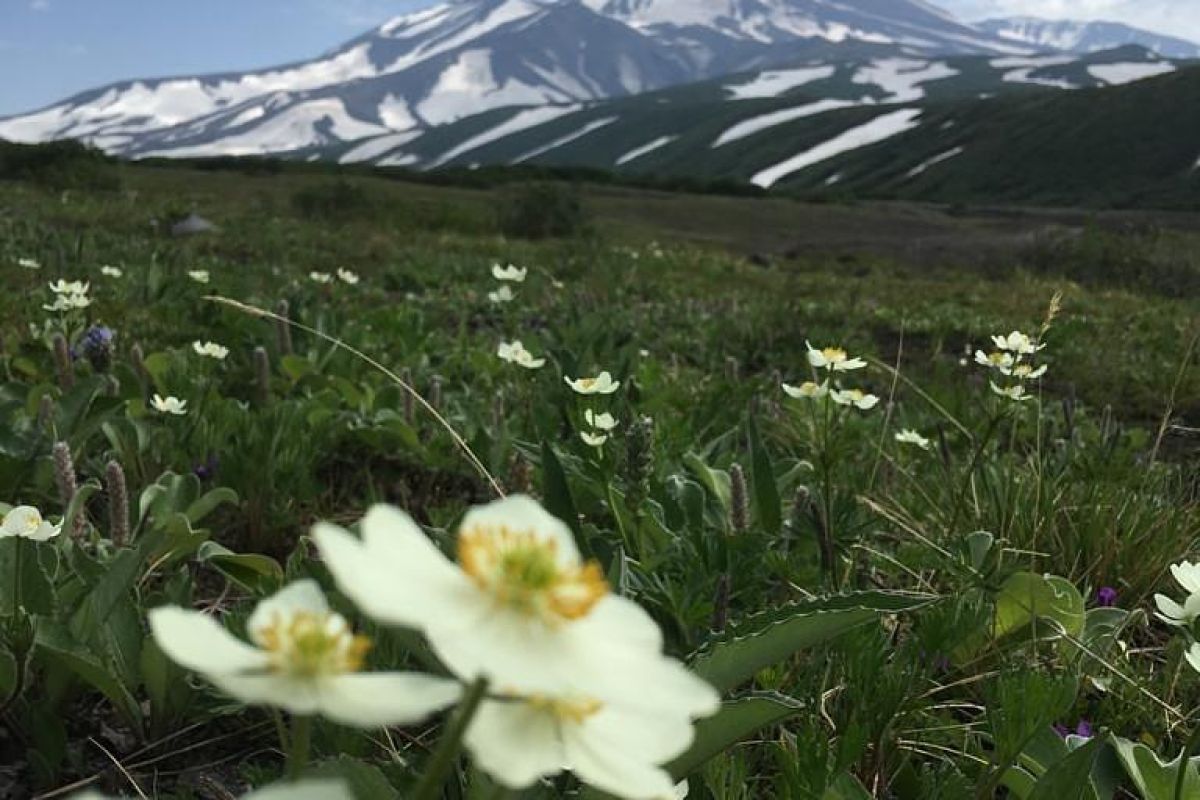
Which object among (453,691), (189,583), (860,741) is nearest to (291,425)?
(189,583)

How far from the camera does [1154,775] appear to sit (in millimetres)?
1546

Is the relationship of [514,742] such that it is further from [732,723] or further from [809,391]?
[809,391]

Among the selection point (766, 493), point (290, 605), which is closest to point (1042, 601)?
point (766, 493)

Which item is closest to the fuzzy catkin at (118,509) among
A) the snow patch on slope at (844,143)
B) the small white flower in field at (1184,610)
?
the small white flower in field at (1184,610)

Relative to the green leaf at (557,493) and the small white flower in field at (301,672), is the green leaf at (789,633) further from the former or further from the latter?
the small white flower in field at (301,672)

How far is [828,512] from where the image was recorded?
94.3 inches

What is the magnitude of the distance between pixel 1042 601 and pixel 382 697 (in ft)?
5.92

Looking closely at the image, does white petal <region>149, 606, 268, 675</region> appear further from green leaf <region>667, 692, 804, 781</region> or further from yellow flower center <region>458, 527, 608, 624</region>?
green leaf <region>667, 692, 804, 781</region>

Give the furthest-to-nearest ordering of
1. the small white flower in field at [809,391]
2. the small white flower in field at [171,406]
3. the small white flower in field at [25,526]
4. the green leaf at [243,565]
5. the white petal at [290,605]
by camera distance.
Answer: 1. the small white flower in field at [171,406]
2. the small white flower in field at [809,391]
3. the green leaf at [243,565]
4. the small white flower in field at [25,526]
5. the white petal at [290,605]

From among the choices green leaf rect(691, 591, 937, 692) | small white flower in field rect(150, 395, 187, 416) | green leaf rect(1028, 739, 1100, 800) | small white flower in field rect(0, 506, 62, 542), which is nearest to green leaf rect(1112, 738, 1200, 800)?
green leaf rect(1028, 739, 1100, 800)

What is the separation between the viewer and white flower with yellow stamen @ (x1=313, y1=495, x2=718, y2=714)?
61cm

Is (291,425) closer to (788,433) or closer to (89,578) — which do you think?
(89,578)

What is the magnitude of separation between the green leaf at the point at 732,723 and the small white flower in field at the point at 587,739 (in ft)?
2.19

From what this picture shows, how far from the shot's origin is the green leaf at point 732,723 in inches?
53.4
